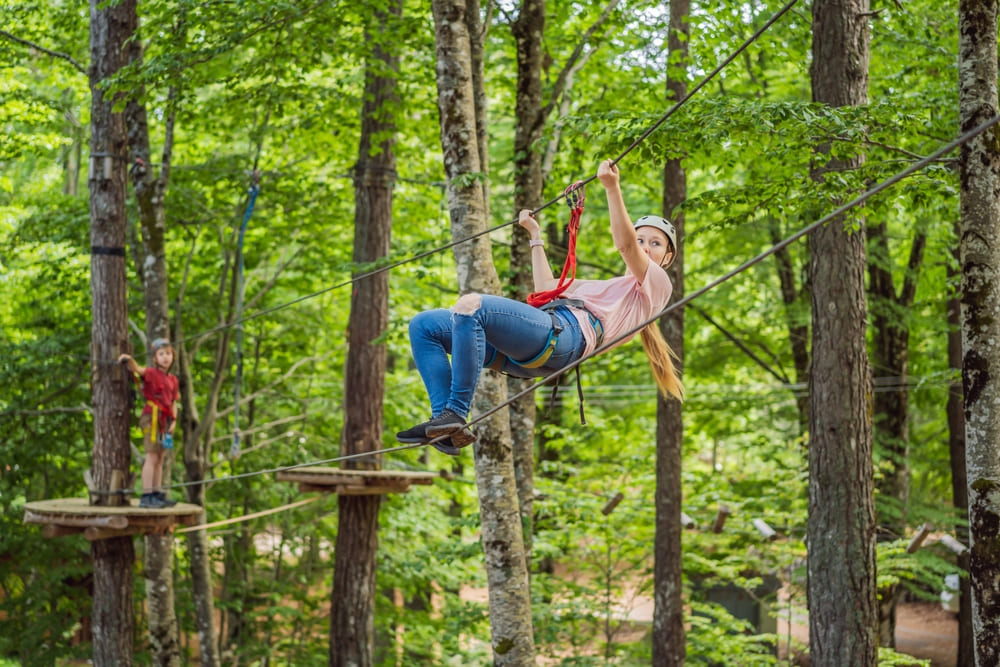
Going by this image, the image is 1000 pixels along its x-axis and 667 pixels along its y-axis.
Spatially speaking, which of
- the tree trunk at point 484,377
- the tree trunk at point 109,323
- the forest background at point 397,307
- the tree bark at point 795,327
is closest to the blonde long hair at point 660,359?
the tree trunk at point 484,377

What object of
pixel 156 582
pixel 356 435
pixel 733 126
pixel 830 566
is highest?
pixel 733 126

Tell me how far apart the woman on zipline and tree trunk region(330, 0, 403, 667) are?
17.5 feet

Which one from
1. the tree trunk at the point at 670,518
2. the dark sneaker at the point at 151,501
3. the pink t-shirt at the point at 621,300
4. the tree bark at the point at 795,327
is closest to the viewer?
the pink t-shirt at the point at 621,300

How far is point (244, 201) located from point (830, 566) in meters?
7.36

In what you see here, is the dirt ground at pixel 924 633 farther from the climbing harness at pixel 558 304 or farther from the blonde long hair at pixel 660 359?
the climbing harness at pixel 558 304

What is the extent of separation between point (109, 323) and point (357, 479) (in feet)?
7.63

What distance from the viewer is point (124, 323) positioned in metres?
7.60

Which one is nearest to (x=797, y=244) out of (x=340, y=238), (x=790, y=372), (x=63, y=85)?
(x=790, y=372)

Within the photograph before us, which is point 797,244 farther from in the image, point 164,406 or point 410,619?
point 164,406

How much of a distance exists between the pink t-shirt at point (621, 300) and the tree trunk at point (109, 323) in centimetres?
522

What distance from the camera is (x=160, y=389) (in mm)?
7102

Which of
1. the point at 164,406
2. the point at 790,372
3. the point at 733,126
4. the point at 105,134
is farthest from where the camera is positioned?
the point at 790,372

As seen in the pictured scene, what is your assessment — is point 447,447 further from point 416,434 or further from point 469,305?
point 469,305

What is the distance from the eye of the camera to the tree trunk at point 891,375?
10776 mm
